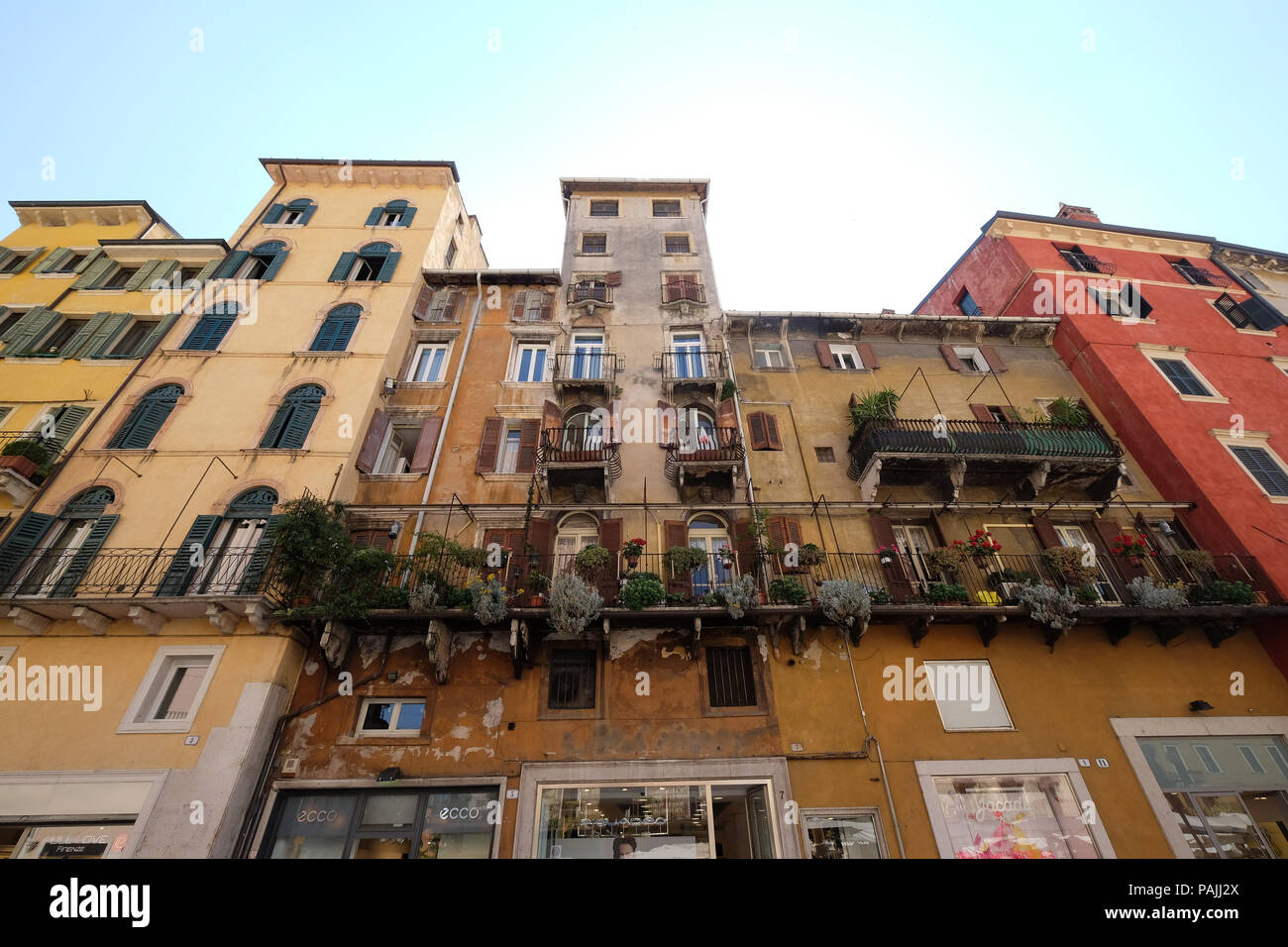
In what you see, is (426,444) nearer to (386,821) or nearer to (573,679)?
(573,679)

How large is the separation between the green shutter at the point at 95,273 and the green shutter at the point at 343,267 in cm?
813

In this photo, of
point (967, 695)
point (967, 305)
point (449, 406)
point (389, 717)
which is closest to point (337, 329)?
point (449, 406)

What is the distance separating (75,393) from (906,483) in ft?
75.9

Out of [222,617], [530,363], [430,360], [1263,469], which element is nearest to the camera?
[222,617]

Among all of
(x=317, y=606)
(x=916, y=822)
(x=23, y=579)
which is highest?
(x=23, y=579)

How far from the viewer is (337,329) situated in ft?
57.5

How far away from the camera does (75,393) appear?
1609 cm

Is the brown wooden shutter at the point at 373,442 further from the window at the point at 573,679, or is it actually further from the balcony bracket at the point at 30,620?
the window at the point at 573,679

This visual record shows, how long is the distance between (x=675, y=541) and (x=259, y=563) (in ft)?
29.8

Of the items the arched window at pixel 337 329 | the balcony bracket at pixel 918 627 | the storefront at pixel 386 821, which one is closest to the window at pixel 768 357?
the balcony bracket at pixel 918 627


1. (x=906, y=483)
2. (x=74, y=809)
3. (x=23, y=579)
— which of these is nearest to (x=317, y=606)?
(x=74, y=809)

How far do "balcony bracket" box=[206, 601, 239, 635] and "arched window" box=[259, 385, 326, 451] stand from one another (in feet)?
14.7

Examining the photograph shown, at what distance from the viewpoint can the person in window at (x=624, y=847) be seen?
404 inches
